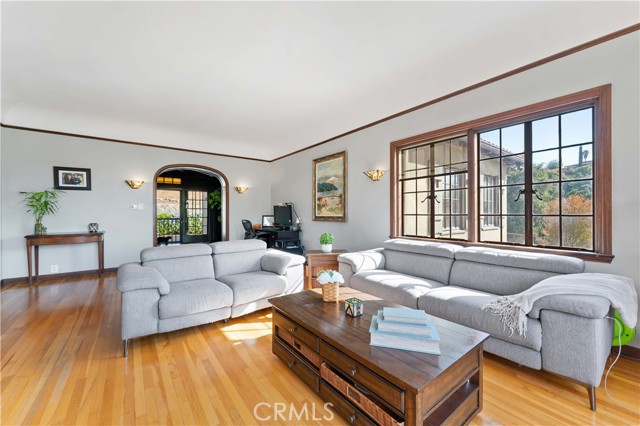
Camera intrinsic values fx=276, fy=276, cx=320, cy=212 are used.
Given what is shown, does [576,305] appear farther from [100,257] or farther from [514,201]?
[100,257]

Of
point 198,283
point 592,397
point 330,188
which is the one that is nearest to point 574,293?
point 592,397

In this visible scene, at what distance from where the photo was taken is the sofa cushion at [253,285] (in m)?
2.92

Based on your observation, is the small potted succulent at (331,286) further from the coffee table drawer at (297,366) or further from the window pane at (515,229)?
the window pane at (515,229)

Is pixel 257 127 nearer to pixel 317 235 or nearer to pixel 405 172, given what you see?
pixel 317 235

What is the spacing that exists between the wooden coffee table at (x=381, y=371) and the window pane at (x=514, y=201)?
200 centimetres

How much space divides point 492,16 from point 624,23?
103 cm

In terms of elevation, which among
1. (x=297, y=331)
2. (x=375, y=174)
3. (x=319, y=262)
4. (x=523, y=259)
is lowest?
(x=297, y=331)

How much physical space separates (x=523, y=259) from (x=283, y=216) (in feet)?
16.1

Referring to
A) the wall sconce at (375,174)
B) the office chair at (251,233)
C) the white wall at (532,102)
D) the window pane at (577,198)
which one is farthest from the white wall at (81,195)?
the window pane at (577,198)

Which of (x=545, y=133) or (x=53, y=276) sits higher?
(x=545, y=133)

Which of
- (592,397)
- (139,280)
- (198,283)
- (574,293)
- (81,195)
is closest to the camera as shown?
(592,397)

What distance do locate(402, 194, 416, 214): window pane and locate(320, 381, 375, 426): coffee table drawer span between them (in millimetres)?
2997

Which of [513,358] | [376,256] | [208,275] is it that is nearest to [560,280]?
[513,358]

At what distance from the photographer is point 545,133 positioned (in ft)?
9.40
